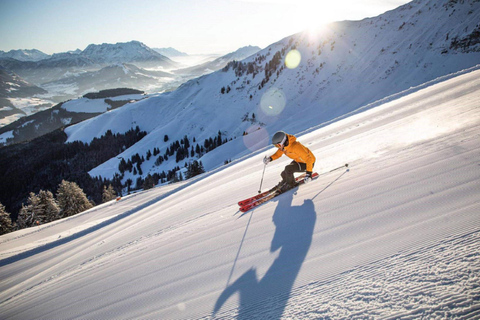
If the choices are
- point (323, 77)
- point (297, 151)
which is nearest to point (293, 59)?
point (323, 77)

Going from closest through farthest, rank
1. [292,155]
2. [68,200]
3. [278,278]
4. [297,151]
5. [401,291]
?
[401,291] → [278,278] → [297,151] → [292,155] → [68,200]

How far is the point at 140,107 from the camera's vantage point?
157 meters

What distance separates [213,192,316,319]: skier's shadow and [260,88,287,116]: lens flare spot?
7124 centimetres

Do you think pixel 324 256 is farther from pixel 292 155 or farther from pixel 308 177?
pixel 308 177

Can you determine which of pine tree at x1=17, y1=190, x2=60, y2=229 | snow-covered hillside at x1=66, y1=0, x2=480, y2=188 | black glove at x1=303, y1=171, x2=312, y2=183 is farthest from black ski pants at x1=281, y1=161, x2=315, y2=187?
pine tree at x1=17, y1=190, x2=60, y2=229

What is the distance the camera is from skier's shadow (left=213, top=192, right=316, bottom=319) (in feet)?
8.51

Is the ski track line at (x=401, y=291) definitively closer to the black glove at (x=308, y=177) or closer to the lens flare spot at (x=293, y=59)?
the black glove at (x=308, y=177)

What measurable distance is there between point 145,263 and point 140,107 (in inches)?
6803

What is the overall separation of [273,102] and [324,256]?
275ft

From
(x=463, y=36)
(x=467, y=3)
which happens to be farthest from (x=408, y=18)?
Result: (x=463, y=36)

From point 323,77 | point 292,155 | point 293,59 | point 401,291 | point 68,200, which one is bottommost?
point 401,291

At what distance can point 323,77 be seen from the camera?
65.7 m

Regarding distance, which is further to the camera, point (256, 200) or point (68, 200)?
point (68, 200)

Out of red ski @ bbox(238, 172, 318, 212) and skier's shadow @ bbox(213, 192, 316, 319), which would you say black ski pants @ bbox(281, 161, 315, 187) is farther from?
skier's shadow @ bbox(213, 192, 316, 319)
